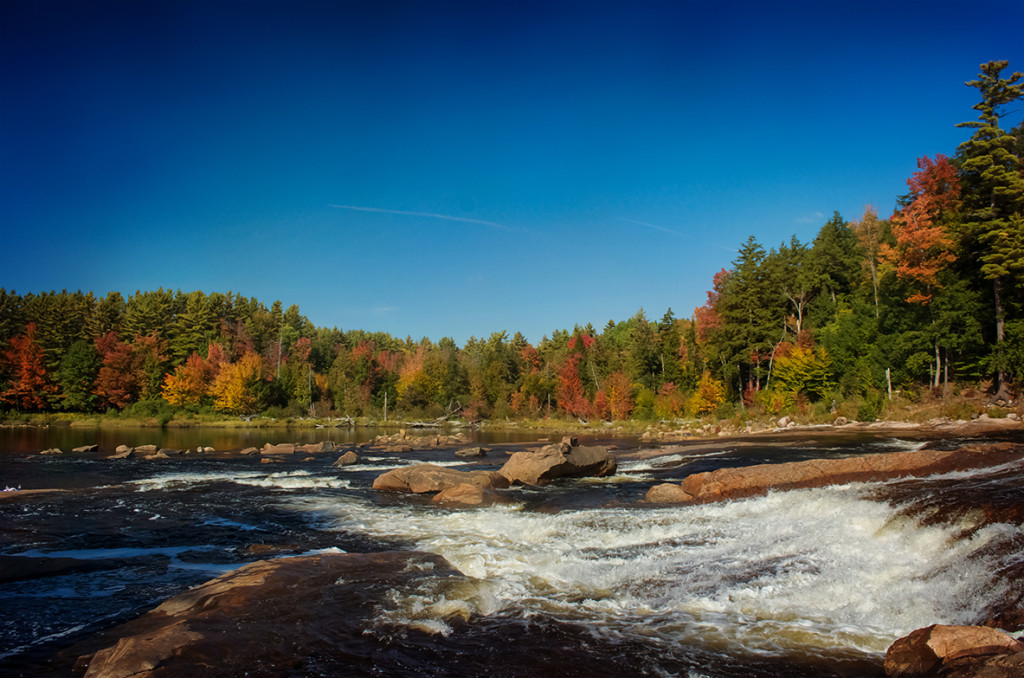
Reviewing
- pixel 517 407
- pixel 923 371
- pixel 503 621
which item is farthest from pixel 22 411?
pixel 923 371

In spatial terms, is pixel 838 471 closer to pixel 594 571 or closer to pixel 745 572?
pixel 745 572

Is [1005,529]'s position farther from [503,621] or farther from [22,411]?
[22,411]

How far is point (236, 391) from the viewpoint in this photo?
224ft

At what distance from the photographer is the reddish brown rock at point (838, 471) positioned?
13.6 m

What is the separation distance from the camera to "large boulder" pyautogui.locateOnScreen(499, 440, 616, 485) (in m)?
20.0

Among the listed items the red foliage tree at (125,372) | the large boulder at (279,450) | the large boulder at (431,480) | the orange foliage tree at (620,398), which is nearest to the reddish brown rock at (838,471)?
the large boulder at (431,480)

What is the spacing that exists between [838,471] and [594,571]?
30.6ft

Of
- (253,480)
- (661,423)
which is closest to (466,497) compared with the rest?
(253,480)

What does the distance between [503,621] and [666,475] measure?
50.2 ft

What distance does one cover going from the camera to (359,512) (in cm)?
1514

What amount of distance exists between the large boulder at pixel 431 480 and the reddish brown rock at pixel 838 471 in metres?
6.51

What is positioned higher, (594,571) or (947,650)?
(947,650)

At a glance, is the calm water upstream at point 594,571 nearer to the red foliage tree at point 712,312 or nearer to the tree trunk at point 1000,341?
the tree trunk at point 1000,341

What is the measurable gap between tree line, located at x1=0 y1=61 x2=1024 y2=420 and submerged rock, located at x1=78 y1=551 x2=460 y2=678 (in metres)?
39.4
